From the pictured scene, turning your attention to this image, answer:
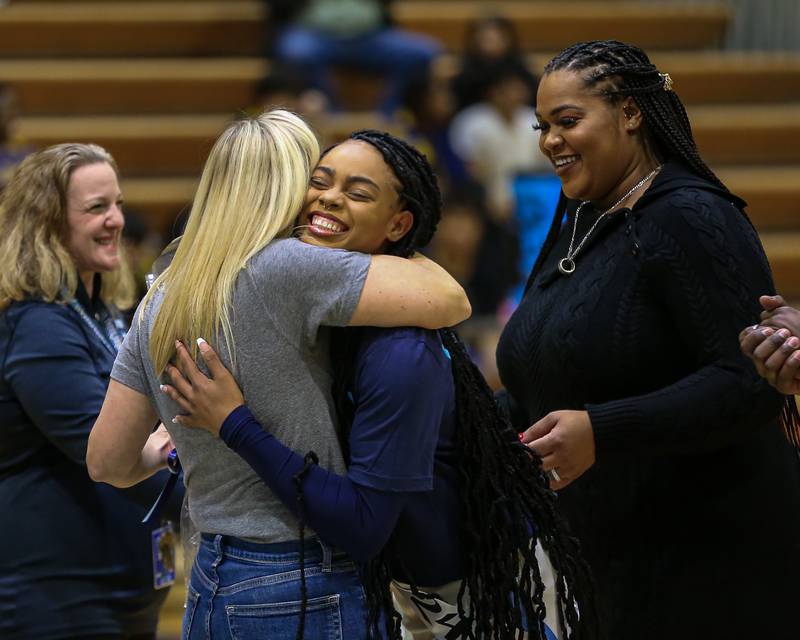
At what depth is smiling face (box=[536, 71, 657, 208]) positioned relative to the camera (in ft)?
7.38

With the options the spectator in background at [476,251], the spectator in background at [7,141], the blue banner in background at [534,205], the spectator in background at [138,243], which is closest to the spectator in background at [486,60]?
the spectator in background at [476,251]

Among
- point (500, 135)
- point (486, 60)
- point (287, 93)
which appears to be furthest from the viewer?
point (486, 60)

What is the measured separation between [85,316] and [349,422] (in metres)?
0.82

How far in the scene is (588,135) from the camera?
2.25 metres

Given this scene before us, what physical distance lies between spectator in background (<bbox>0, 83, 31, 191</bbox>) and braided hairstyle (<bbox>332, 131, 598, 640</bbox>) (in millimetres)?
3378

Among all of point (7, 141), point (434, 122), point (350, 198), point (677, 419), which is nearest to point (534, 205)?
point (434, 122)

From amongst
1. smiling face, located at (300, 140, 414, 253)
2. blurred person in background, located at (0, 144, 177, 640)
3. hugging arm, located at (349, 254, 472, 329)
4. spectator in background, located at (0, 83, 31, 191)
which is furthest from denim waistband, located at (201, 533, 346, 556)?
spectator in background, located at (0, 83, 31, 191)

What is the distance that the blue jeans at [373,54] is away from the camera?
675 cm

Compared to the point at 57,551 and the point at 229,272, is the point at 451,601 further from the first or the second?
the point at 57,551

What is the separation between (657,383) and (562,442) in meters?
0.23

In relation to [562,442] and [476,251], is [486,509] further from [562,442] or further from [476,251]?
[476,251]

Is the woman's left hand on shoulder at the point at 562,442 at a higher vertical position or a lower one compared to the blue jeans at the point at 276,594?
higher

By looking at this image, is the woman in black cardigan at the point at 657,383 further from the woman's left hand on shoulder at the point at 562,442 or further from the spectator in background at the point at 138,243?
the spectator in background at the point at 138,243

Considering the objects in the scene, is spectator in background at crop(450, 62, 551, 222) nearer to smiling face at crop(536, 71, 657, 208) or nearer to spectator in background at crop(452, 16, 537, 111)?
spectator in background at crop(452, 16, 537, 111)
